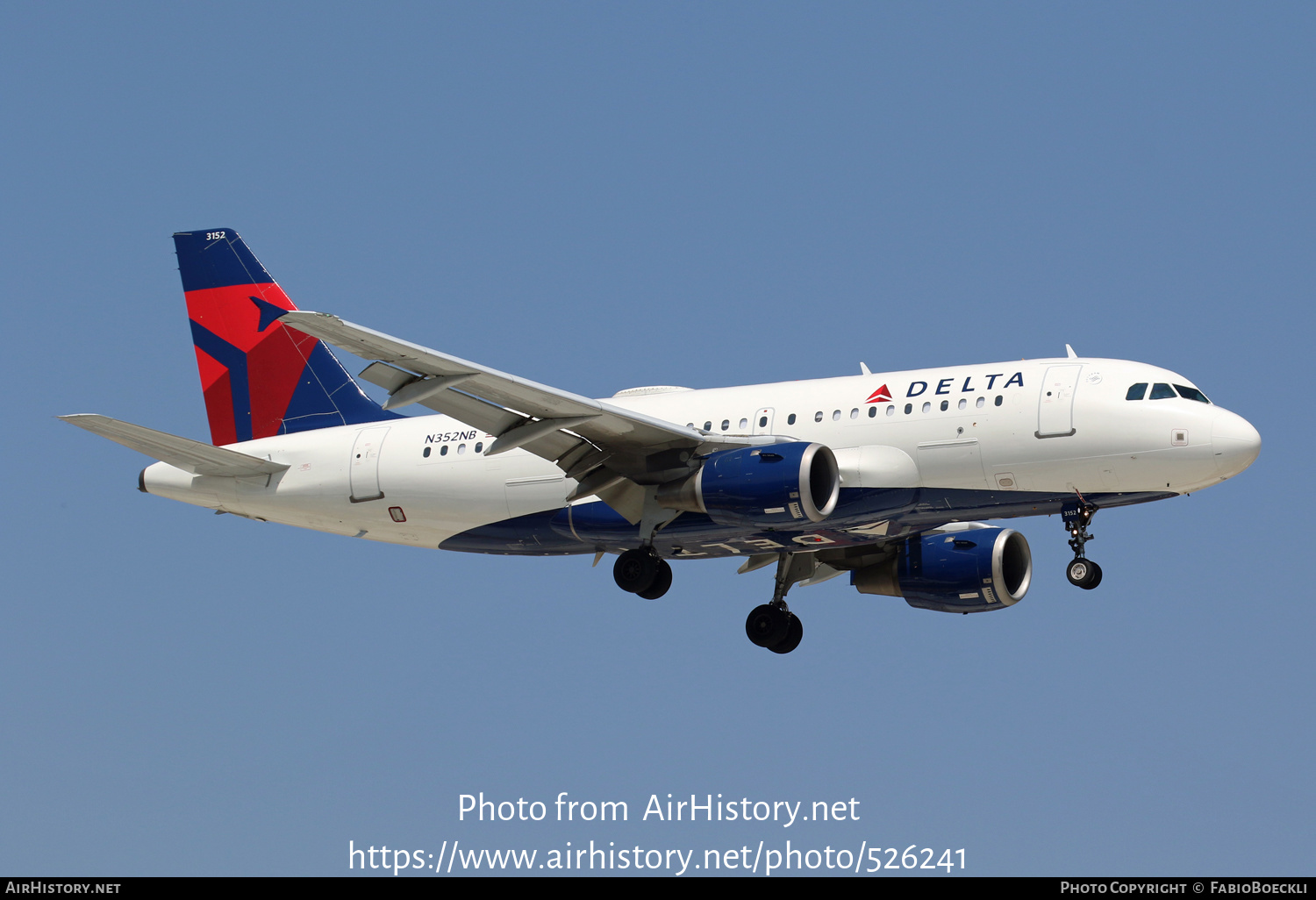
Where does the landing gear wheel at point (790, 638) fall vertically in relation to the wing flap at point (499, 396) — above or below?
below

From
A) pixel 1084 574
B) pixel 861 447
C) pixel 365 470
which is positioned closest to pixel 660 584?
pixel 861 447

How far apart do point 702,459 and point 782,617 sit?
667 cm

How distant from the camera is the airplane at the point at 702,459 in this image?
103 feet

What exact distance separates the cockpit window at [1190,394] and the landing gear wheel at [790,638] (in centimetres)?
1088

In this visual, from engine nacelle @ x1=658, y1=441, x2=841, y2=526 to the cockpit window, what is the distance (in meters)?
6.58

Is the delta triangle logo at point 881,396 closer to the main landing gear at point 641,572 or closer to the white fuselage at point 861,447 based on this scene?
the white fuselage at point 861,447

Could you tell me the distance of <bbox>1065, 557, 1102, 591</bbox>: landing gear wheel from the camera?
1273 inches

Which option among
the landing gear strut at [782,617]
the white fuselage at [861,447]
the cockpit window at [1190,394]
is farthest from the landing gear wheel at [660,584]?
the cockpit window at [1190,394]

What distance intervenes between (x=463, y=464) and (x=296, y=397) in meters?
5.58

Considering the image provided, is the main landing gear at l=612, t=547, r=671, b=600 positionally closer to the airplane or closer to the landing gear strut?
the airplane

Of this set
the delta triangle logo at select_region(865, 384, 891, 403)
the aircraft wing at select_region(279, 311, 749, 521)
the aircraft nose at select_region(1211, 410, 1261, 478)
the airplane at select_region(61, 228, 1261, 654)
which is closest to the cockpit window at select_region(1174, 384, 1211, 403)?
the airplane at select_region(61, 228, 1261, 654)

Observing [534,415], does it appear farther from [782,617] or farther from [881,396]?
[782,617]

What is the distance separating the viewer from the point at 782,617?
38.8 meters

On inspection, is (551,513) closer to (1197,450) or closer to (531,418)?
(531,418)
